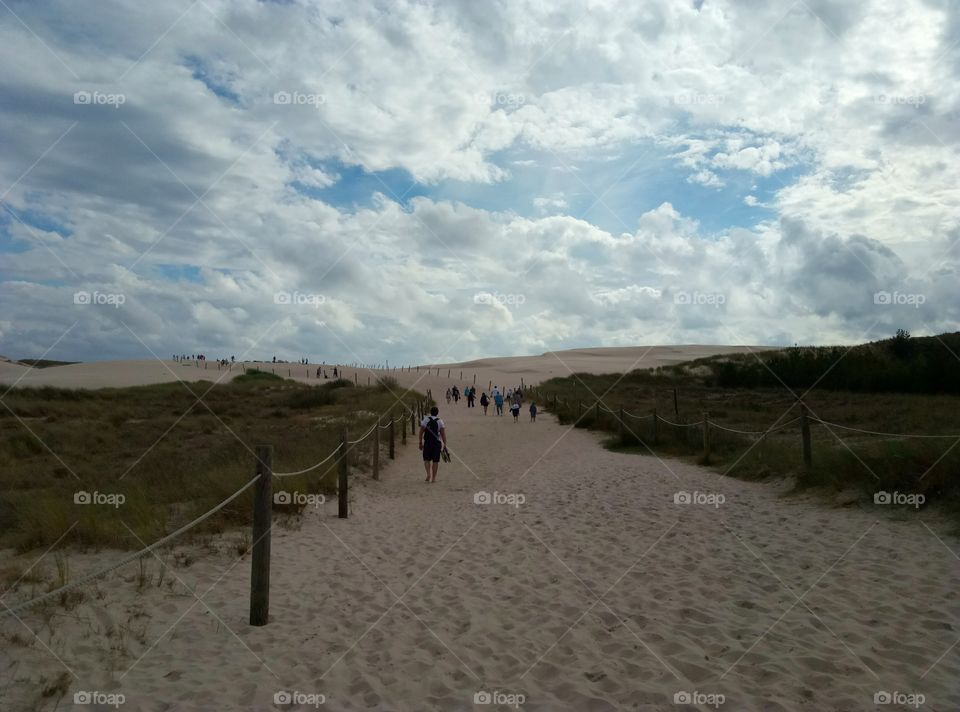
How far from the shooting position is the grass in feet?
31.4

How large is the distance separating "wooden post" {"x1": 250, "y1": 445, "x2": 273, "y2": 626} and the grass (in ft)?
27.4

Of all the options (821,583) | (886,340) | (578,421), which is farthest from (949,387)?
(821,583)

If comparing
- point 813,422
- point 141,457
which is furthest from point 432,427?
point 813,422

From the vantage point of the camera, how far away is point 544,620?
5.55 meters

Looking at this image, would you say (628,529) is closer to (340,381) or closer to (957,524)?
(957,524)

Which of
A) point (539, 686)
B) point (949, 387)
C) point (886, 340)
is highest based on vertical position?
point (886, 340)

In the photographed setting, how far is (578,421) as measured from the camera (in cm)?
2766

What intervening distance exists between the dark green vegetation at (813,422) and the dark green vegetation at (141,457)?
8613mm

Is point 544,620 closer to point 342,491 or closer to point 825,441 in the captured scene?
point 342,491

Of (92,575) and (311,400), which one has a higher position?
(311,400)

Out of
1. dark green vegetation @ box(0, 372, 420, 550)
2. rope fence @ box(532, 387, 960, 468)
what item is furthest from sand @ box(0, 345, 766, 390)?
rope fence @ box(532, 387, 960, 468)

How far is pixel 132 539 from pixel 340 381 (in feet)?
152

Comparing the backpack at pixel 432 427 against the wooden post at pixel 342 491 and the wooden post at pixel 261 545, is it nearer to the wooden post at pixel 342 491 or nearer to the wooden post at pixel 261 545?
the wooden post at pixel 342 491

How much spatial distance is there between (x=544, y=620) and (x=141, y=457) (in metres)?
14.4
